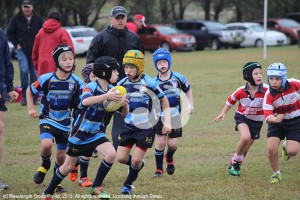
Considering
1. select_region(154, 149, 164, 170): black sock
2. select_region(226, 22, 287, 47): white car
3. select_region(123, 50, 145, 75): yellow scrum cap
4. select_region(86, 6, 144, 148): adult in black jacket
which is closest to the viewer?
select_region(123, 50, 145, 75): yellow scrum cap

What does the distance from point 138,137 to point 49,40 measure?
599cm

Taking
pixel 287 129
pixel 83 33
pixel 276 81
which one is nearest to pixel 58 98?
pixel 276 81

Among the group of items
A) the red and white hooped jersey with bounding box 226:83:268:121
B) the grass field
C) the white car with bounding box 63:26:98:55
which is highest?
the red and white hooped jersey with bounding box 226:83:268:121

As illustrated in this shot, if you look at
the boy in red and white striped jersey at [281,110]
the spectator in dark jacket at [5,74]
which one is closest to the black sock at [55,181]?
the spectator in dark jacket at [5,74]

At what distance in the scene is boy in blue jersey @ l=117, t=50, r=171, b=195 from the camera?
7812mm

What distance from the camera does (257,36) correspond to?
135 feet

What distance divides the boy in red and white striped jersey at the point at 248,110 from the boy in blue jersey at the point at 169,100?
2.06ft

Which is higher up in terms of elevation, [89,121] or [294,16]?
[89,121]

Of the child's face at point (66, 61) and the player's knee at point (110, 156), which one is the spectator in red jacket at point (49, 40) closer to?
the child's face at point (66, 61)

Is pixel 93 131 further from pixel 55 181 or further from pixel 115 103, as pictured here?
pixel 55 181

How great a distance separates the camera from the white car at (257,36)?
4103cm

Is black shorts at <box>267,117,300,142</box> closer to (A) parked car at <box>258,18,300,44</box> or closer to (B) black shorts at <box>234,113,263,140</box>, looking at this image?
(B) black shorts at <box>234,113,263,140</box>

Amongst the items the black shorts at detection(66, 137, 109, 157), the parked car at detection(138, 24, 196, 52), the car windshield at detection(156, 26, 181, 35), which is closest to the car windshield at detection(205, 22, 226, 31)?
the parked car at detection(138, 24, 196, 52)

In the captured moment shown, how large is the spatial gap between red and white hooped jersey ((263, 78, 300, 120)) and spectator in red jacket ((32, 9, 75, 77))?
5.75 metres
